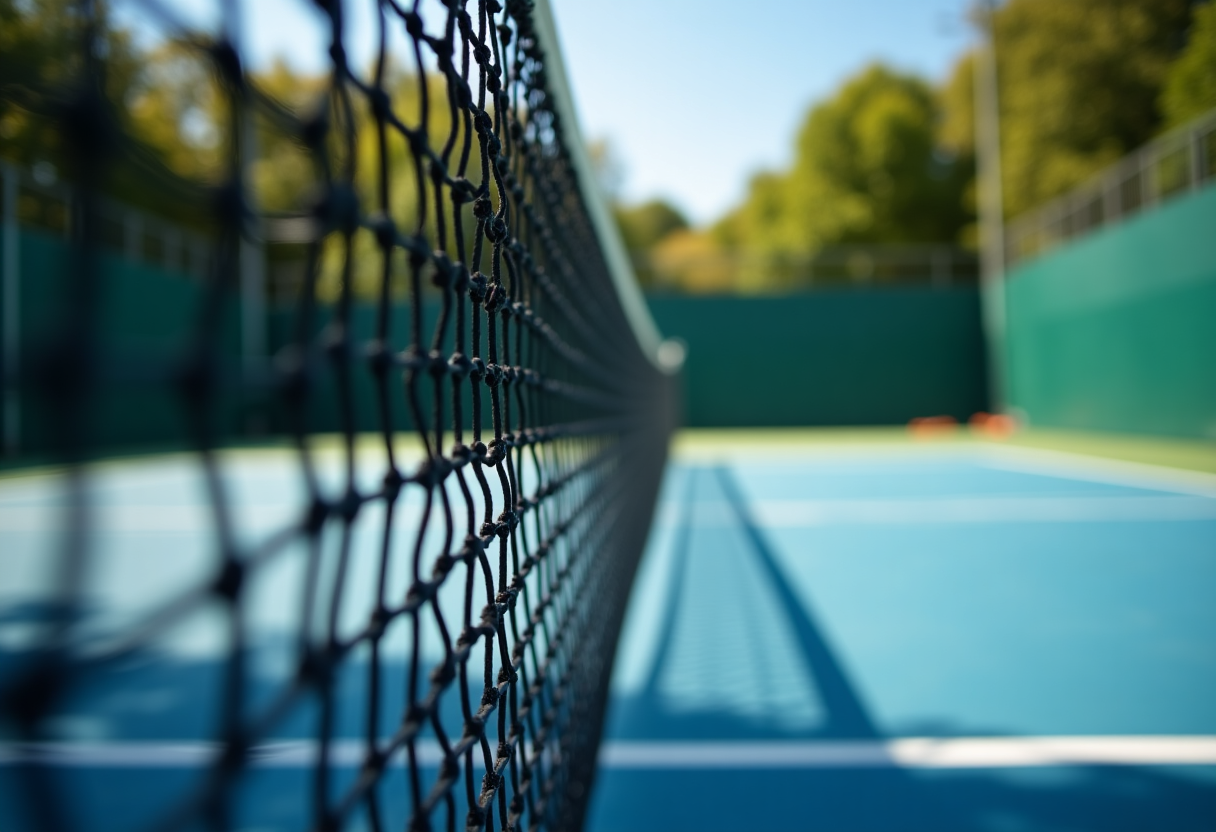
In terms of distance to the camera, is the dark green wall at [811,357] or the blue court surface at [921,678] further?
the dark green wall at [811,357]

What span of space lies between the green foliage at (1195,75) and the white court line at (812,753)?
15.6ft

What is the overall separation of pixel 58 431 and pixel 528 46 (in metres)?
1.48

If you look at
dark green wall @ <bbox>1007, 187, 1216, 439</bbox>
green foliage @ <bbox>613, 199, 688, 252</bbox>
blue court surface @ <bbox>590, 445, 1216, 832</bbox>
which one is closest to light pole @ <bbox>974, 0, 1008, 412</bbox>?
dark green wall @ <bbox>1007, 187, 1216, 439</bbox>

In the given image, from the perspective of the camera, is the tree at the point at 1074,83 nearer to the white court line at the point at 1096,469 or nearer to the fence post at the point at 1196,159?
the fence post at the point at 1196,159

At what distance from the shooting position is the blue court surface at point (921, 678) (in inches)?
63.3

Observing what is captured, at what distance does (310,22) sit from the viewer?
64 cm

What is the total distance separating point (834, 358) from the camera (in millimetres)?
15203

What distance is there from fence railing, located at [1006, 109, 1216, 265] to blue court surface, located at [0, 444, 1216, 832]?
532 centimetres

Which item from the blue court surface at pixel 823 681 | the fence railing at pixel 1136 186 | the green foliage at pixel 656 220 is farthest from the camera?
the green foliage at pixel 656 220

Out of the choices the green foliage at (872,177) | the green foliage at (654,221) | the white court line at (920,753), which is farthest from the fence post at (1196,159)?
the green foliage at (654,221)

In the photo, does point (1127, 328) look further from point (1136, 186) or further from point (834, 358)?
point (834, 358)

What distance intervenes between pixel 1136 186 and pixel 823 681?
395 inches

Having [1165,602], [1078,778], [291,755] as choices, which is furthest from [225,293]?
[1165,602]

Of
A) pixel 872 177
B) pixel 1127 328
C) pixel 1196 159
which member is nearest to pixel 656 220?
pixel 872 177
